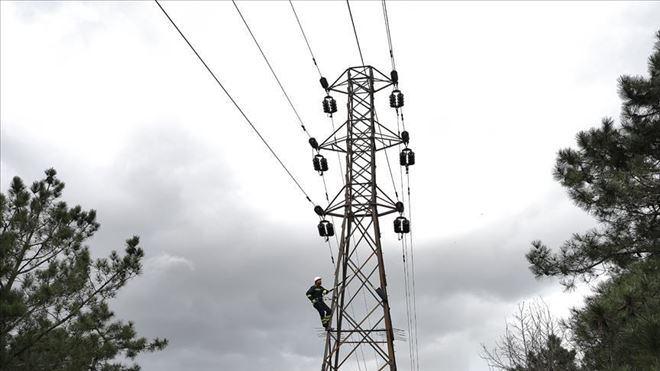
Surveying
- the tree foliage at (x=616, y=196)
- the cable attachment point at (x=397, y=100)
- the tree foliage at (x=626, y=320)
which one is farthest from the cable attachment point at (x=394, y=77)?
the tree foliage at (x=626, y=320)

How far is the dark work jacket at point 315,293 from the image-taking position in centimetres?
1291

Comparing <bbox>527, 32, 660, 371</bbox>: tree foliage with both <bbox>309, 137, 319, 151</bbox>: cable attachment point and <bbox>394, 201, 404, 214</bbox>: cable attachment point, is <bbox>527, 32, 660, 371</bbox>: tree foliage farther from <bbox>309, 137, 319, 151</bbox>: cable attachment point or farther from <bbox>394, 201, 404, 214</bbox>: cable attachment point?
<bbox>309, 137, 319, 151</bbox>: cable attachment point

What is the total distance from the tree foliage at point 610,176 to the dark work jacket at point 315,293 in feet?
16.1

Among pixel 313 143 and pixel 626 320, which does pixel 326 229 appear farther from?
pixel 626 320

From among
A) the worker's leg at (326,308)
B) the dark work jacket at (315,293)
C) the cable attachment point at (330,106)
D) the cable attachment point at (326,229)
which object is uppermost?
the cable attachment point at (330,106)

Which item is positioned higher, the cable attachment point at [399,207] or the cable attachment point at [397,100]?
the cable attachment point at [397,100]

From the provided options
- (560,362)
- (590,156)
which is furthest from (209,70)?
(560,362)

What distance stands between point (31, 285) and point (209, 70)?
977 cm

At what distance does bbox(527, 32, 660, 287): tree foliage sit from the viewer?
9703 millimetres

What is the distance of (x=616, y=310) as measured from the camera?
6492 mm

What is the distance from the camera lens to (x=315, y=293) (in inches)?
512

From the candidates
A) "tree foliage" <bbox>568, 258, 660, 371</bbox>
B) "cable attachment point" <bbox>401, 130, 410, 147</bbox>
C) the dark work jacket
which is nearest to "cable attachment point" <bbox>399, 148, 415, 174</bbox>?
"cable attachment point" <bbox>401, 130, 410, 147</bbox>

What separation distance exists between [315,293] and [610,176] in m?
7.03

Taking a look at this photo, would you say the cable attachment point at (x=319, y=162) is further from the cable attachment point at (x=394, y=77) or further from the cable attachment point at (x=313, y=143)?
the cable attachment point at (x=394, y=77)
